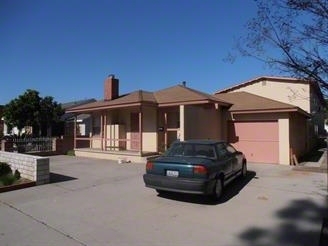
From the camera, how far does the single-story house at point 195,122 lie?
16359 millimetres

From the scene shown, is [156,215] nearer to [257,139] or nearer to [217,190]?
[217,190]

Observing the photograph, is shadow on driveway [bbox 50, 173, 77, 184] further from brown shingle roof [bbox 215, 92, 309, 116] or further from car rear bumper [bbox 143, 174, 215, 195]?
brown shingle roof [bbox 215, 92, 309, 116]

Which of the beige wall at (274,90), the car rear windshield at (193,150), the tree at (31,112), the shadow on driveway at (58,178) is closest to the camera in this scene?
the car rear windshield at (193,150)

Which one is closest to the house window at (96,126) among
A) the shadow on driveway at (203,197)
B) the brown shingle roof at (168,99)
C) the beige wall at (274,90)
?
the brown shingle roof at (168,99)

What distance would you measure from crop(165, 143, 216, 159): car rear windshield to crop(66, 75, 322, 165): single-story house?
22.3ft

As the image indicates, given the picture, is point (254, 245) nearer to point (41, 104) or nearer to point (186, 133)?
point (186, 133)

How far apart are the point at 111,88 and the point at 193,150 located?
41.3 ft

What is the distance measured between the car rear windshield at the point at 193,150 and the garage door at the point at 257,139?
28.5 ft

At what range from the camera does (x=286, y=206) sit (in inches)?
317

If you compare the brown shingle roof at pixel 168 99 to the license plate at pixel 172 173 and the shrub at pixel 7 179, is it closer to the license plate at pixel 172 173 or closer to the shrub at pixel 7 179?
the shrub at pixel 7 179

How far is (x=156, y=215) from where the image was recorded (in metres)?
7.20

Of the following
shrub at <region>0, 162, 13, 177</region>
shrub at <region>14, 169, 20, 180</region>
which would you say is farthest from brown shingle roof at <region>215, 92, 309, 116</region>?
shrub at <region>0, 162, 13, 177</region>

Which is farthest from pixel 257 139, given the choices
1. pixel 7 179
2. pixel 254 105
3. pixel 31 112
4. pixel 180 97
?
pixel 31 112

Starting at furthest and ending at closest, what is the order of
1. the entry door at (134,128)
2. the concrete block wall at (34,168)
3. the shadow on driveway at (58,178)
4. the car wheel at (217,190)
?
1. the entry door at (134,128)
2. the shadow on driveway at (58,178)
3. the concrete block wall at (34,168)
4. the car wheel at (217,190)
